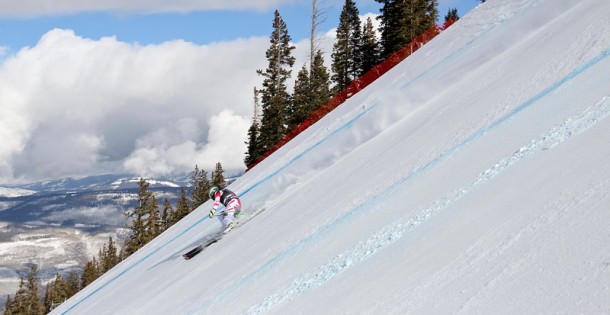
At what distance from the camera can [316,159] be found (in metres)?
15.5

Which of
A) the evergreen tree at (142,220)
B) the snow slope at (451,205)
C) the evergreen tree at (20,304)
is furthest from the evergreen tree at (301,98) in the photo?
the evergreen tree at (20,304)

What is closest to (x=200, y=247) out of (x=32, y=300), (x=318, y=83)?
(x=318, y=83)

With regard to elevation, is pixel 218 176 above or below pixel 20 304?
above

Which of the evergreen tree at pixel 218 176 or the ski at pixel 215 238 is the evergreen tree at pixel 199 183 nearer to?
the evergreen tree at pixel 218 176

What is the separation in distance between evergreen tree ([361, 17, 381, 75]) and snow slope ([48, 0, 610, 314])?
34572mm

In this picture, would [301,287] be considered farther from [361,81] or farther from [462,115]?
[361,81]

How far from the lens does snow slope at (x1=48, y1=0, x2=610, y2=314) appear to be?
149 inches

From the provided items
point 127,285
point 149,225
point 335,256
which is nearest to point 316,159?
point 127,285

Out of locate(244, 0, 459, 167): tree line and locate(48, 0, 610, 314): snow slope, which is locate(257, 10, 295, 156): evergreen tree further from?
locate(48, 0, 610, 314): snow slope

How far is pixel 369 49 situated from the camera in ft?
172

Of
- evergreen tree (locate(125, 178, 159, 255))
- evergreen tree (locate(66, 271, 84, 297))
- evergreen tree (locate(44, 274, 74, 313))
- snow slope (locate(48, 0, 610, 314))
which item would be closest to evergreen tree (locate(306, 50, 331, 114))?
evergreen tree (locate(125, 178, 159, 255))

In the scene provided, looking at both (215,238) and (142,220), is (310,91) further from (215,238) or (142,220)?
(215,238)

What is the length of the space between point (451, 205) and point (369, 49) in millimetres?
47891

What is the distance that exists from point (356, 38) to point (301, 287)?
5771 cm
